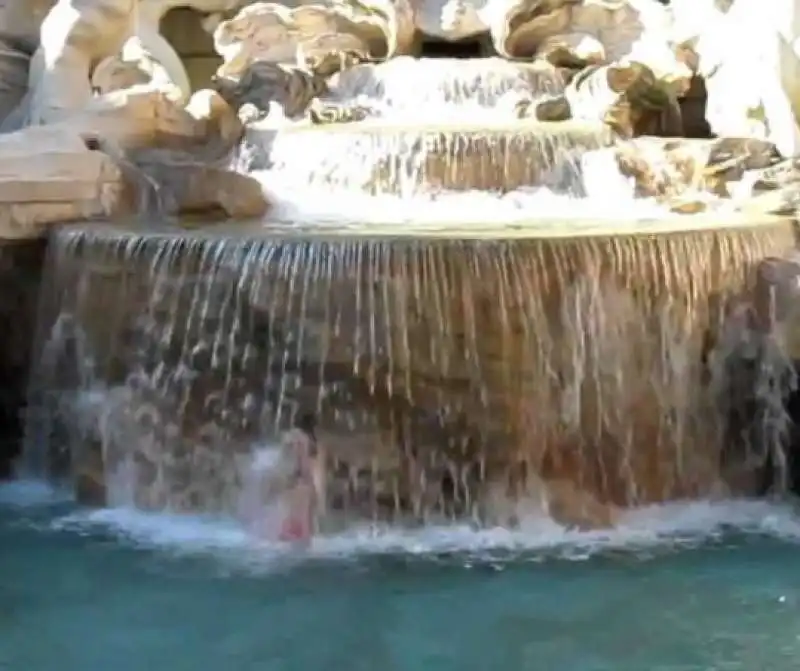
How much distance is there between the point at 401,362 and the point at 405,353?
0.04 meters

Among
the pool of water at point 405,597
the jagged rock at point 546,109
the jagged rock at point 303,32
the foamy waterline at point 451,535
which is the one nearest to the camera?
the pool of water at point 405,597

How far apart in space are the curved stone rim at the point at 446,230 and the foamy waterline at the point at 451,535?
1.05 metres

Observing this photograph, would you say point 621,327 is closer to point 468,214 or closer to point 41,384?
point 468,214

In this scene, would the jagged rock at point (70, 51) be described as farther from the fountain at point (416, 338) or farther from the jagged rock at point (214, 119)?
the fountain at point (416, 338)

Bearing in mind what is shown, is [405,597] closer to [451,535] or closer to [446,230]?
[451,535]

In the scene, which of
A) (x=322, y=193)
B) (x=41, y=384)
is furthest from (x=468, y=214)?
(x=41, y=384)

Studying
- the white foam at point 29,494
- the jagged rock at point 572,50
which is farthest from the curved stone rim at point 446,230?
the jagged rock at point 572,50

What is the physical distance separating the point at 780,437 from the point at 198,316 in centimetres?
233

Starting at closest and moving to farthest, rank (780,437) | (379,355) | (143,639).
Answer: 1. (143,639)
2. (379,355)
3. (780,437)

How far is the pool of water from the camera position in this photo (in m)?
4.18

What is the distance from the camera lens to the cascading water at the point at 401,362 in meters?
5.36

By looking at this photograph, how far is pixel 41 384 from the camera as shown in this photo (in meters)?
6.12

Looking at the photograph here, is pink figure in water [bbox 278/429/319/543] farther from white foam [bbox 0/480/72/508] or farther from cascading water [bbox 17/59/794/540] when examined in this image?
white foam [bbox 0/480/72/508]

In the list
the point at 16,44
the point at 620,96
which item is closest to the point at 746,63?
the point at 620,96
